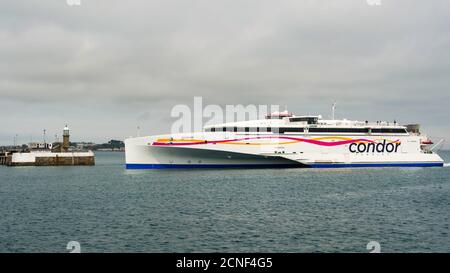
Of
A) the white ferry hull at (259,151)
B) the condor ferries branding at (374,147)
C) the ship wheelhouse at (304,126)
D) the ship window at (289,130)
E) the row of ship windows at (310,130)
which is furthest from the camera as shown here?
the condor ferries branding at (374,147)

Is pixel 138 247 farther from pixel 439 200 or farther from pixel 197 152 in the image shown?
pixel 197 152

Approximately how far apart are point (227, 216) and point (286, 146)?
106 ft

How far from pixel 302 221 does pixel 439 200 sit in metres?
14.5

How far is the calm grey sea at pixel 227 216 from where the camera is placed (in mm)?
20812

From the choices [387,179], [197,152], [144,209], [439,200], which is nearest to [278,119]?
[197,152]

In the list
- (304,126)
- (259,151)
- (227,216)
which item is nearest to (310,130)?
(304,126)

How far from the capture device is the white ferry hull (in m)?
54.6

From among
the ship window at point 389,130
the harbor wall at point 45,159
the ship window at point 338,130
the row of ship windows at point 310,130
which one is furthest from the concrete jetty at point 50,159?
the ship window at point 389,130

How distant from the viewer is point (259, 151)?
56.5m

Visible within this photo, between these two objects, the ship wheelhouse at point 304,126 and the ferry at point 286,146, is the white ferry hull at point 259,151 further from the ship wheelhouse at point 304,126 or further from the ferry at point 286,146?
the ship wheelhouse at point 304,126

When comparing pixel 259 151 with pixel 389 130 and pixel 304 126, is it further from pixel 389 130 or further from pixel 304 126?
pixel 389 130

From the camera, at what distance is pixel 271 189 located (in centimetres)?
3897

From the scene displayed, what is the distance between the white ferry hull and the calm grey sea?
379 inches

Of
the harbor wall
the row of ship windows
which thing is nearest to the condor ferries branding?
the row of ship windows
